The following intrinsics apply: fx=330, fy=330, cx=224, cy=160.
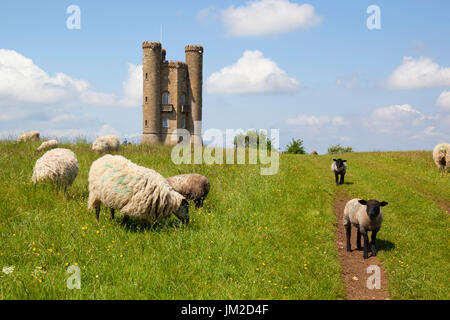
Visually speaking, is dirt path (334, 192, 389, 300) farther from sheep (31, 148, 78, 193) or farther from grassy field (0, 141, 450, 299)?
sheep (31, 148, 78, 193)

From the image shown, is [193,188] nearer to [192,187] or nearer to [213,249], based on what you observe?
[192,187]

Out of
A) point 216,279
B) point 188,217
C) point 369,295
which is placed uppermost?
point 188,217

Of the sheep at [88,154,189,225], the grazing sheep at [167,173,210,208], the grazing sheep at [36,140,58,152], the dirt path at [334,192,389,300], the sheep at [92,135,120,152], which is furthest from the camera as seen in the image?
the sheep at [92,135,120,152]

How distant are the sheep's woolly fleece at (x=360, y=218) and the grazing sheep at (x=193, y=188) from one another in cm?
511

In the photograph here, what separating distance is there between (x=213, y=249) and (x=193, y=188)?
174 inches

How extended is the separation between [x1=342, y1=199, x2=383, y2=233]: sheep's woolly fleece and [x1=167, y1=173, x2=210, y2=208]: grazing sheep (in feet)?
16.8

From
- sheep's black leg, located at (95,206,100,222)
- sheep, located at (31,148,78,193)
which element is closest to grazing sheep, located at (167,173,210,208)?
sheep's black leg, located at (95,206,100,222)

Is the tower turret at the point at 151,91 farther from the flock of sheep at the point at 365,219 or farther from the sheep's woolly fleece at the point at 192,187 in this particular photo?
the flock of sheep at the point at 365,219

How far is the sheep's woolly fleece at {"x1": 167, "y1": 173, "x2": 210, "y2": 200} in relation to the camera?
12330mm

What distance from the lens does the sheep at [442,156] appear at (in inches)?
903

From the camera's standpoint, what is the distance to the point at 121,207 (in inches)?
367

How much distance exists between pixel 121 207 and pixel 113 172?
3.50 ft

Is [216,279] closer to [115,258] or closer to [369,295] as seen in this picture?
[115,258]

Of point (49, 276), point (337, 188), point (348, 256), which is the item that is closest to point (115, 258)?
point (49, 276)
